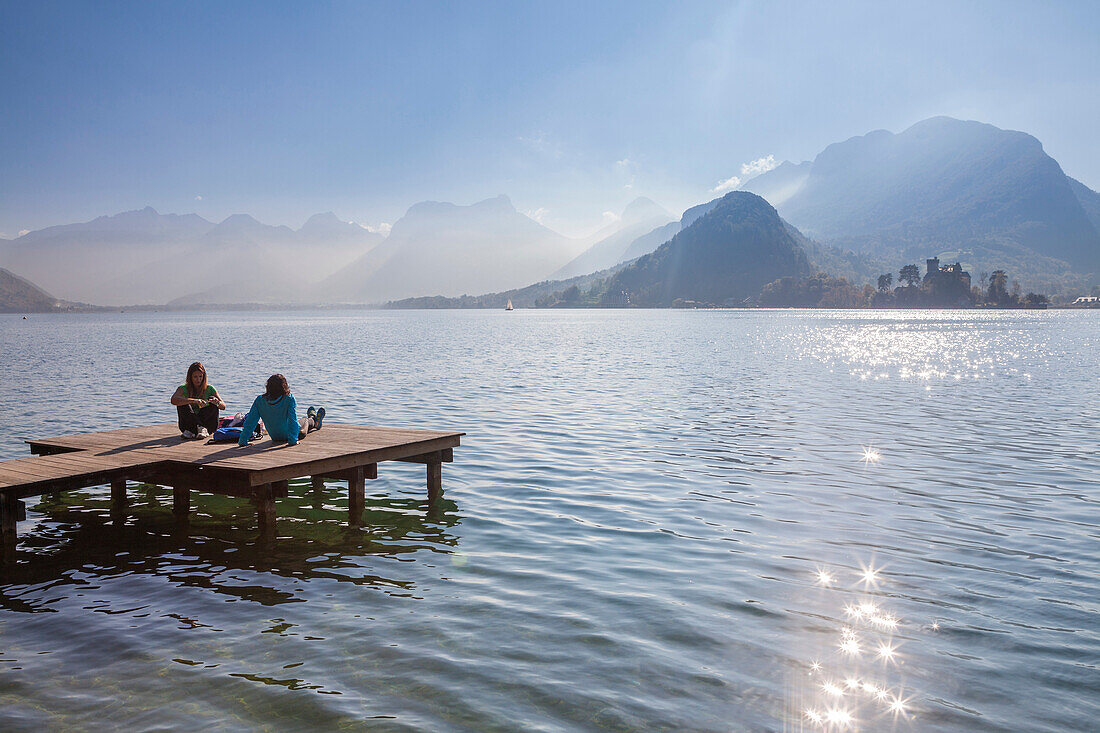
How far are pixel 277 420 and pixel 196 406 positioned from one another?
9.04ft

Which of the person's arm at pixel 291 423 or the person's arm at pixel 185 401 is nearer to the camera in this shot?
the person's arm at pixel 291 423

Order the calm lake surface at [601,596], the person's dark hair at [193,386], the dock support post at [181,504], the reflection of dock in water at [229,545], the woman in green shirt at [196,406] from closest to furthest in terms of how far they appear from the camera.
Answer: the calm lake surface at [601,596], the reflection of dock in water at [229,545], the dock support post at [181,504], the woman in green shirt at [196,406], the person's dark hair at [193,386]

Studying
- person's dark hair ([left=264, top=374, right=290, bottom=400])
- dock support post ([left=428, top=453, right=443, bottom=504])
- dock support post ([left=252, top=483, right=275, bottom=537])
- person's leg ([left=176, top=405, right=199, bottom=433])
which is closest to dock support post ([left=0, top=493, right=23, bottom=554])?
dock support post ([left=252, top=483, right=275, bottom=537])

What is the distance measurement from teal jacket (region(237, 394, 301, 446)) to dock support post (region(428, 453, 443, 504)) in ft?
9.74

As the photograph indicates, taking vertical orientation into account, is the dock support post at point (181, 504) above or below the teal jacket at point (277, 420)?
below

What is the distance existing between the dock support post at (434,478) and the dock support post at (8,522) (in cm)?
755

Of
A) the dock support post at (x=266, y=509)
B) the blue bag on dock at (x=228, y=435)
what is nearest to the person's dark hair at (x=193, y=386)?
the blue bag on dock at (x=228, y=435)

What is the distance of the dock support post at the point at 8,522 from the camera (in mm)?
12592

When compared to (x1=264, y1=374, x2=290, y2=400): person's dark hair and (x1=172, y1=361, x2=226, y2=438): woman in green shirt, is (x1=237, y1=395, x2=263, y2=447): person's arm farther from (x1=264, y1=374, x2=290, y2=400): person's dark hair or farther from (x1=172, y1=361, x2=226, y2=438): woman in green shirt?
(x1=172, y1=361, x2=226, y2=438): woman in green shirt

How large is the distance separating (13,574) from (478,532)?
7.61 m

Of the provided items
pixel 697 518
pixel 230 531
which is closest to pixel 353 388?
pixel 230 531

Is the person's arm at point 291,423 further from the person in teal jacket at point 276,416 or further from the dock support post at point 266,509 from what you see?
the dock support post at point 266,509

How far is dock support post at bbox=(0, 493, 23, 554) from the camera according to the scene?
12.6 meters

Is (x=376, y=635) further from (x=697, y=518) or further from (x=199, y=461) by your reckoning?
(x=697, y=518)
